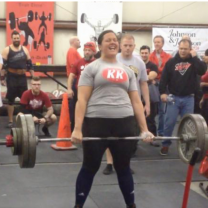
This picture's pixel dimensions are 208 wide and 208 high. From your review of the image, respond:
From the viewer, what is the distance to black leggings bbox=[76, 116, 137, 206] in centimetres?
388

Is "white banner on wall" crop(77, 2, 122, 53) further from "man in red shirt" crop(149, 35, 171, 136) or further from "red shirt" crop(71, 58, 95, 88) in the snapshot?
"red shirt" crop(71, 58, 95, 88)

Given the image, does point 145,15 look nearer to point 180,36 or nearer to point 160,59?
point 180,36

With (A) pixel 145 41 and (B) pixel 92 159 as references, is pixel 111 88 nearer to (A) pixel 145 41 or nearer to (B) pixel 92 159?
(B) pixel 92 159

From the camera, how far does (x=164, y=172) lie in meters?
5.64

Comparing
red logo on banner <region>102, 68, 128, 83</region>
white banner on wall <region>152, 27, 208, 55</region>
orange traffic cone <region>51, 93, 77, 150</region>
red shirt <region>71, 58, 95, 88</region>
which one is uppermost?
white banner on wall <region>152, 27, 208, 55</region>

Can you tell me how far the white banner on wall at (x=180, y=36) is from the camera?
1135 centimetres

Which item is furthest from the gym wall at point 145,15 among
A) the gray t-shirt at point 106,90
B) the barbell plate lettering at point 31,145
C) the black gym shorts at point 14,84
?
the barbell plate lettering at point 31,145

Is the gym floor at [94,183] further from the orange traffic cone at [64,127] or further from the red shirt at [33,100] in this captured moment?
the red shirt at [33,100]

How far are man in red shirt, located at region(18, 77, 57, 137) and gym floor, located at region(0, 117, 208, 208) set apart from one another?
29.7 inches

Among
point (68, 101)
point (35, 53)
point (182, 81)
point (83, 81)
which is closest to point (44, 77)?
point (35, 53)

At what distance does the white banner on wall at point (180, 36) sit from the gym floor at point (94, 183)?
17.2 feet

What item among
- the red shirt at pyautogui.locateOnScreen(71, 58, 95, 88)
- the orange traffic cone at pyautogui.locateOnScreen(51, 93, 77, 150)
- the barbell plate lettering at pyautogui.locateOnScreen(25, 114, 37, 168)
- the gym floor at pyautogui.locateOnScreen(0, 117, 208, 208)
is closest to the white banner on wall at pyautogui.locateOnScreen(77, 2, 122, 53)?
the orange traffic cone at pyautogui.locateOnScreen(51, 93, 77, 150)

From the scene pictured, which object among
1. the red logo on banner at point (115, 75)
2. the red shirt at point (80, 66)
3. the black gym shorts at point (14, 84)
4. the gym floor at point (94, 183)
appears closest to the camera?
the red logo on banner at point (115, 75)

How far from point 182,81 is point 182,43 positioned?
471 millimetres
